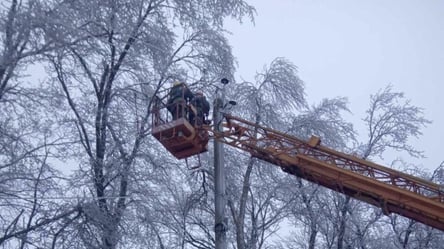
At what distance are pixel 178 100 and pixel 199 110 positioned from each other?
2.23ft

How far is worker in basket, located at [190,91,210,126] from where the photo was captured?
1221 centimetres

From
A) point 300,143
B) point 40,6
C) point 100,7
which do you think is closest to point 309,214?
point 300,143

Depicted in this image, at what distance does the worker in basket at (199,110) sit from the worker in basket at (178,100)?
0.16 metres

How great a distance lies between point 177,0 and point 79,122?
11.8ft

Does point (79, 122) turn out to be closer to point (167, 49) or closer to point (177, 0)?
point (167, 49)

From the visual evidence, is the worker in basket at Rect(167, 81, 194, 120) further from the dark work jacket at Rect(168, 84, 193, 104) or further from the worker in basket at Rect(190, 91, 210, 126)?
the worker in basket at Rect(190, 91, 210, 126)

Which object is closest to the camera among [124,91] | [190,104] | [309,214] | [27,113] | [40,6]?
[40,6]

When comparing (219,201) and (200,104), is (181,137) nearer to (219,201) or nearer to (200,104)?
(200,104)

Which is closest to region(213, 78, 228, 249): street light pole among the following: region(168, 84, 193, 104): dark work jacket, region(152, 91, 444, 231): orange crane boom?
region(152, 91, 444, 231): orange crane boom

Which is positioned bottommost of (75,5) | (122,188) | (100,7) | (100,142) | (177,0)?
(122,188)

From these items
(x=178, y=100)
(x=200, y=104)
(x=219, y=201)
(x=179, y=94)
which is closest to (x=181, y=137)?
(x=178, y=100)

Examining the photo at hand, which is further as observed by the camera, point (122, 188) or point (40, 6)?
point (122, 188)

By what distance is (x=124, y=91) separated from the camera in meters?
13.4

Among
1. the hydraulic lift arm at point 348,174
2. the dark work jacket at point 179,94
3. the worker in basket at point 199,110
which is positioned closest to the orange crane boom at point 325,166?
the hydraulic lift arm at point 348,174
